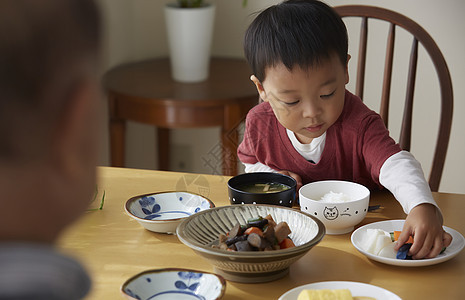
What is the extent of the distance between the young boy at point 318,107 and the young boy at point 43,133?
2.78 ft

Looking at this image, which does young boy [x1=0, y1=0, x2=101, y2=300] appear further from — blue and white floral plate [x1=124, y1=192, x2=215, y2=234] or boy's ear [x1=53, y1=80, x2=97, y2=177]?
blue and white floral plate [x1=124, y1=192, x2=215, y2=234]

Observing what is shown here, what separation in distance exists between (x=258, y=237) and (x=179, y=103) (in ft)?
4.67

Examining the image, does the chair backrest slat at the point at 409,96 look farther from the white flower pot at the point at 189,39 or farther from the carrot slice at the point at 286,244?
the white flower pot at the point at 189,39

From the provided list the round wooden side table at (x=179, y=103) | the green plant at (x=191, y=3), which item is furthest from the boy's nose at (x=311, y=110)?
the green plant at (x=191, y=3)

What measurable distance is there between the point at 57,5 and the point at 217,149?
2.47 meters

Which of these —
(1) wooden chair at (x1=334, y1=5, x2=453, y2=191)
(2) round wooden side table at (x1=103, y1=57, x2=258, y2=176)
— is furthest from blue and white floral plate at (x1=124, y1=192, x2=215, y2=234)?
(2) round wooden side table at (x1=103, y1=57, x2=258, y2=176)

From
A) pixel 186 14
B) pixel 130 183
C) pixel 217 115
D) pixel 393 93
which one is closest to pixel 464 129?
pixel 393 93

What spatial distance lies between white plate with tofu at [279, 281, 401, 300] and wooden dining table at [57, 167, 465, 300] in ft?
0.13

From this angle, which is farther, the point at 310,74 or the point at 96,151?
the point at 310,74

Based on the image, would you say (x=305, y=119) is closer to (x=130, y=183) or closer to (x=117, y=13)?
(x=130, y=183)

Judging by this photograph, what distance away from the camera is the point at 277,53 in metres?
1.29

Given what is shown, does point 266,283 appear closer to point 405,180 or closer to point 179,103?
point 405,180

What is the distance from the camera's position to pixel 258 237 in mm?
913

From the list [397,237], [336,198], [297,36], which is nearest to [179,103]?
[297,36]
